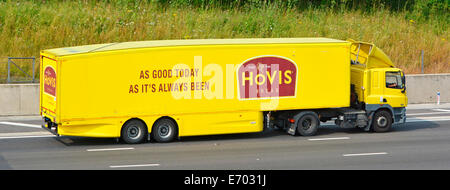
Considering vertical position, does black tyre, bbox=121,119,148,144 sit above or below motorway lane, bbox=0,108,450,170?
above

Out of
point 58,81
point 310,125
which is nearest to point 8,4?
point 58,81

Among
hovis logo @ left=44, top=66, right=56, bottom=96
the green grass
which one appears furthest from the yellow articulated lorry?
the green grass

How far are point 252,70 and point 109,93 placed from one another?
14.1 feet

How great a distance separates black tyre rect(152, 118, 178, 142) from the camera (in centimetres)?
1991

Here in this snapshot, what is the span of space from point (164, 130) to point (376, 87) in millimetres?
7175

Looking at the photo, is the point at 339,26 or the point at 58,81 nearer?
the point at 58,81

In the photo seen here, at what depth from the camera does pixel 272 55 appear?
2052 cm

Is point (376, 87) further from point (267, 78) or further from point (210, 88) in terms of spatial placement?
point (210, 88)

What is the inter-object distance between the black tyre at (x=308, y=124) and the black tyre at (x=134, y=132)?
496 centimetres

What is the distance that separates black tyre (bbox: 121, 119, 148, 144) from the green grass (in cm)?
1037

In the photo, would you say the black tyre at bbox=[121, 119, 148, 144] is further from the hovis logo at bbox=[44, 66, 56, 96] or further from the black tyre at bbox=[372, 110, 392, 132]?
the black tyre at bbox=[372, 110, 392, 132]

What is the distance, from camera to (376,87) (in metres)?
22.3

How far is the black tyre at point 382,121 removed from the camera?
2250cm
